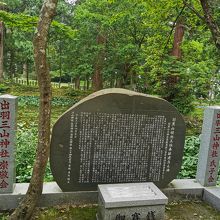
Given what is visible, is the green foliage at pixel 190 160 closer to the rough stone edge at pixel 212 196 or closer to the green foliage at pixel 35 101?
the rough stone edge at pixel 212 196

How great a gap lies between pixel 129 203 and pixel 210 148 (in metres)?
2.13

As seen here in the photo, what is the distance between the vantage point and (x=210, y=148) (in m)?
5.46

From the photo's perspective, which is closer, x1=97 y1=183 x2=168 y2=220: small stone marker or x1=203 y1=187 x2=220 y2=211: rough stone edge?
x1=97 y1=183 x2=168 y2=220: small stone marker

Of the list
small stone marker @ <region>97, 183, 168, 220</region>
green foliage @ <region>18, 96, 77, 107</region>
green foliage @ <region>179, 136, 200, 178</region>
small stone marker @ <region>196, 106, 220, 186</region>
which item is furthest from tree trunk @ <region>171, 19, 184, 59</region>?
small stone marker @ <region>97, 183, 168, 220</region>

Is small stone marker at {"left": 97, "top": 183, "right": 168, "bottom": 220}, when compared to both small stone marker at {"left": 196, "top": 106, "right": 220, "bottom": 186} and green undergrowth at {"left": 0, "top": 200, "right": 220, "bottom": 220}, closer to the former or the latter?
green undergrowth at {"left": 0, "top": 200, "right": 220, "bottom": 220}

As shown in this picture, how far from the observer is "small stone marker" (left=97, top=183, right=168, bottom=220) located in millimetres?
4250

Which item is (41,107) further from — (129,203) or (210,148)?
(210,148)

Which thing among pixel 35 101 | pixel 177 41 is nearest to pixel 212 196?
pixel 177 41

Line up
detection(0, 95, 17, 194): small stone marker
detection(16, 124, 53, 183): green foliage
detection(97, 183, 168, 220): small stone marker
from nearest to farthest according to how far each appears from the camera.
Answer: detection(97, 183, 168, 220): small stone marker < detection(0, 95, 17, 194): small stone marker < detection(16, 124, 53, 183): green foliage

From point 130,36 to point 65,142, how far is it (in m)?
11.9

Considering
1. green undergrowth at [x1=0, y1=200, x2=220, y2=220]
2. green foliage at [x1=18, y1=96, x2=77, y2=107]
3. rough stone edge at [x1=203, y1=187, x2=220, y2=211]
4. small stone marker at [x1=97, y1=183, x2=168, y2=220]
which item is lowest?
green foliage at [x1=18, y1=96, x2=77, y2=107]

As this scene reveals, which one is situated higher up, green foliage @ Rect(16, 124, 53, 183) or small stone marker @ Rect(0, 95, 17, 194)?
small stone marker @ Rect(0, 95, 17, 194)

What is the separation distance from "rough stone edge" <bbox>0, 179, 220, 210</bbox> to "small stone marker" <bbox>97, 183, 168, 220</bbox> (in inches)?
22.8

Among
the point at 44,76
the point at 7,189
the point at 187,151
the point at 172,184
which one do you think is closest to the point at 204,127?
the point at 172,184
